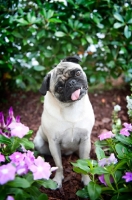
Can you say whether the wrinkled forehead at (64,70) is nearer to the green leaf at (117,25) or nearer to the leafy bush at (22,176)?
the leafy bush at (22,176)

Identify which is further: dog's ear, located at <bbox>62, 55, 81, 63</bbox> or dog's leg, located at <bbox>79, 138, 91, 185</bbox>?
dog's leg, located at <bbox>79, 138, 91, 185</bbox>

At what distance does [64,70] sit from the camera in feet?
7.13

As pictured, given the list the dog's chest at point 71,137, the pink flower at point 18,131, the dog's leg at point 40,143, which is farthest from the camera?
the dog's leg at point 40,143

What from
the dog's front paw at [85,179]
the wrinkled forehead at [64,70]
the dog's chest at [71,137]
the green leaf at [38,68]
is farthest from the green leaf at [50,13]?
the dog's front paw at [85,179]

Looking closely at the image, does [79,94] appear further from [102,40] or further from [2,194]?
[102,40]

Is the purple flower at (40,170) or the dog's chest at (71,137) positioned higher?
the purple flower at (40,170)

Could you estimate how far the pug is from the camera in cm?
214

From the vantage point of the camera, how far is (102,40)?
3.62 meters

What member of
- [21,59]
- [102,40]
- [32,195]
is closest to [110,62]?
[102,40]

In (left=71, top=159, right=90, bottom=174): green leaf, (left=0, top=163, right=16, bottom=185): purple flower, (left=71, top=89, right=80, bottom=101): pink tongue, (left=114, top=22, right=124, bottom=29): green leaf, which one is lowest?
(left=71, top=159, right=90, bottom=174): green leaf

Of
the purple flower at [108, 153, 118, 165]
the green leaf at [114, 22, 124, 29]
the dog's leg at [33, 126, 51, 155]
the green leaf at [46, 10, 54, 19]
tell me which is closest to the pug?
the dog's leg at [33, 126, 51, 155]

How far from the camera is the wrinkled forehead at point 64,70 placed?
215 centimetres

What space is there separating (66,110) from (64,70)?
32 cm

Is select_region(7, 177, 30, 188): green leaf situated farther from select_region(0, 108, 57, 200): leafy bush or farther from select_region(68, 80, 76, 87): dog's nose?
select_region(68, 80, 76, 87): dog's nose
